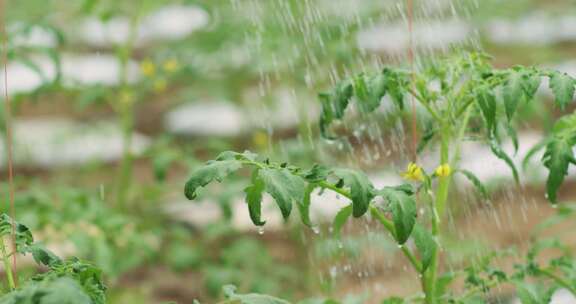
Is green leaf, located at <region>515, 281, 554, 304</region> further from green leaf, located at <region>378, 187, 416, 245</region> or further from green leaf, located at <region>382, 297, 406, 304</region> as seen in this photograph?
green leaf, located at <region>378, 187, 416, 245</region>

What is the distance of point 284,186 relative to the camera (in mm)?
1490

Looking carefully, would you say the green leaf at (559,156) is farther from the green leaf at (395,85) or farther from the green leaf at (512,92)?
the green leaf at (395,85)

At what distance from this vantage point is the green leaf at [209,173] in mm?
1515

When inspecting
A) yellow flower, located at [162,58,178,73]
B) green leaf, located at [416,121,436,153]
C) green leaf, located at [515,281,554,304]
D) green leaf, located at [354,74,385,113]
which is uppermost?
yellow flower, located at [162,58,178,73]

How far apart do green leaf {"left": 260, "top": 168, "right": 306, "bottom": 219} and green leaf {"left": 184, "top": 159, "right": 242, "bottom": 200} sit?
49 millimetres

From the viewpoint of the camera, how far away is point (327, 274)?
4027 millimetres

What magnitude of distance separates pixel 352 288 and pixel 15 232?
3045 mm

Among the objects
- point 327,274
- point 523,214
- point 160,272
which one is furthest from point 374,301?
point 523,214

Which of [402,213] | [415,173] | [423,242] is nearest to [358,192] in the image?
[402,213]

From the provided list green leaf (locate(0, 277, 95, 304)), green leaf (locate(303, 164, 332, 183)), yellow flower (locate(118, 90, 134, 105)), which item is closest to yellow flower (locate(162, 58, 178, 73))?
yellow flower (locate(118, 90, 134, 105))

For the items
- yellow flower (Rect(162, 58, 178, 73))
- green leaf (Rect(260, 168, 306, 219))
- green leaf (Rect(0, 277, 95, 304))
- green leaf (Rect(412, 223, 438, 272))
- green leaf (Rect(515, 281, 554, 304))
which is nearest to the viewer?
green leaf (Rect(0, 277, 95, 304))

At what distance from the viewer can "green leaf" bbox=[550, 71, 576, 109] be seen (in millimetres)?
1632

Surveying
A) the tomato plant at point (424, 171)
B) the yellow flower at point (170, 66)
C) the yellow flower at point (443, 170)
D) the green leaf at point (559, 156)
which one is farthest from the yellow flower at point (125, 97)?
the green leaf at point (559, 156)

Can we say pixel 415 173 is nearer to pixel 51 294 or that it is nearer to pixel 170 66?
pixel 51 294
